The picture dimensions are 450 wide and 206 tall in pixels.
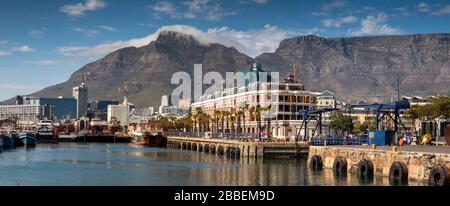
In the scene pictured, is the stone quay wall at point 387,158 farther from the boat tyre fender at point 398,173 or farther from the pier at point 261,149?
the pier at point 261,149

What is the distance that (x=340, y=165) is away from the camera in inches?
2982

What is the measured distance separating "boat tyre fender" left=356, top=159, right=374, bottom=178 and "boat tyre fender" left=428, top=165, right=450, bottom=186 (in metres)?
13.0

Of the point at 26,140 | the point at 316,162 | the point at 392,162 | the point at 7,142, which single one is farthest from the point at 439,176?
the point at 26,140

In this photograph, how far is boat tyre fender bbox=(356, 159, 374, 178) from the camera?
222ft

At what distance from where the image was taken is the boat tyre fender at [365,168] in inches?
2660

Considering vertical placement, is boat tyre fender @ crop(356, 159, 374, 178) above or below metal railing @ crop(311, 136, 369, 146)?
below

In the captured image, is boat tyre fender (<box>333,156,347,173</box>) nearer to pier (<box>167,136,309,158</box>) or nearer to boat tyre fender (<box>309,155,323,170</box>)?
boat tyre fender (<box>309,155,323,170</box>)

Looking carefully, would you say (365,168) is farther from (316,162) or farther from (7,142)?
(7,142)

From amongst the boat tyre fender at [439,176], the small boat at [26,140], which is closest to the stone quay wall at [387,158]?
the boat tyre fender at [439,176]

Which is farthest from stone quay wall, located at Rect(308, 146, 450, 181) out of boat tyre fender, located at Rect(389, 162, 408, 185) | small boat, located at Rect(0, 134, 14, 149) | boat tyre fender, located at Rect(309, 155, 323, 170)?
small boat, located at Rect(0, 134, 14, 149)

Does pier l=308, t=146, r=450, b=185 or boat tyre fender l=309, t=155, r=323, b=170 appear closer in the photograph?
pier l=308, t=146, r=450, b=185
